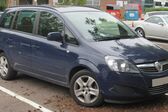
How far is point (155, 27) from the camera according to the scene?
19.3 m

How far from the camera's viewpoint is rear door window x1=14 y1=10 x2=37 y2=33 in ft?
27.1

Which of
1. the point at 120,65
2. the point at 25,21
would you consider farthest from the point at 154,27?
the point at 120,65

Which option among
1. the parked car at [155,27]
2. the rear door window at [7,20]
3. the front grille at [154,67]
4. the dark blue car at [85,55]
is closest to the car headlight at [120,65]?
the dark blue car at [85,55]

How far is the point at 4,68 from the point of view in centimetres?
908

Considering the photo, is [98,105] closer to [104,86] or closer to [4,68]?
[104,86]

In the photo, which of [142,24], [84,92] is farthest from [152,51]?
[142,24]

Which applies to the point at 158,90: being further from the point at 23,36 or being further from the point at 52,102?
the point at 23,36

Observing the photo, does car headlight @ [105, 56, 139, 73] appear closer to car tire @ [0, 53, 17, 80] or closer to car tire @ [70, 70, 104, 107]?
car tire @ [70, 70, 104, 107]

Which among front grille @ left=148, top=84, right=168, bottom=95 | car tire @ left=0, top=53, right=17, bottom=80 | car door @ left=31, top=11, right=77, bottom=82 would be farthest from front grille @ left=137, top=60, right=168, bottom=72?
car tire @ left=0, top=53, right=17, bottom=80

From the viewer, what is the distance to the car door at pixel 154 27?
1884 cm

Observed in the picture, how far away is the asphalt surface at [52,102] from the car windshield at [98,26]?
1241 mm

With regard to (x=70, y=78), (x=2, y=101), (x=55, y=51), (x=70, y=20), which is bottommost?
(x=2, y=101)

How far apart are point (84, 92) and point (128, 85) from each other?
2.92 feet

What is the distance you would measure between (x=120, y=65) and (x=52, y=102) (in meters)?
1.55
